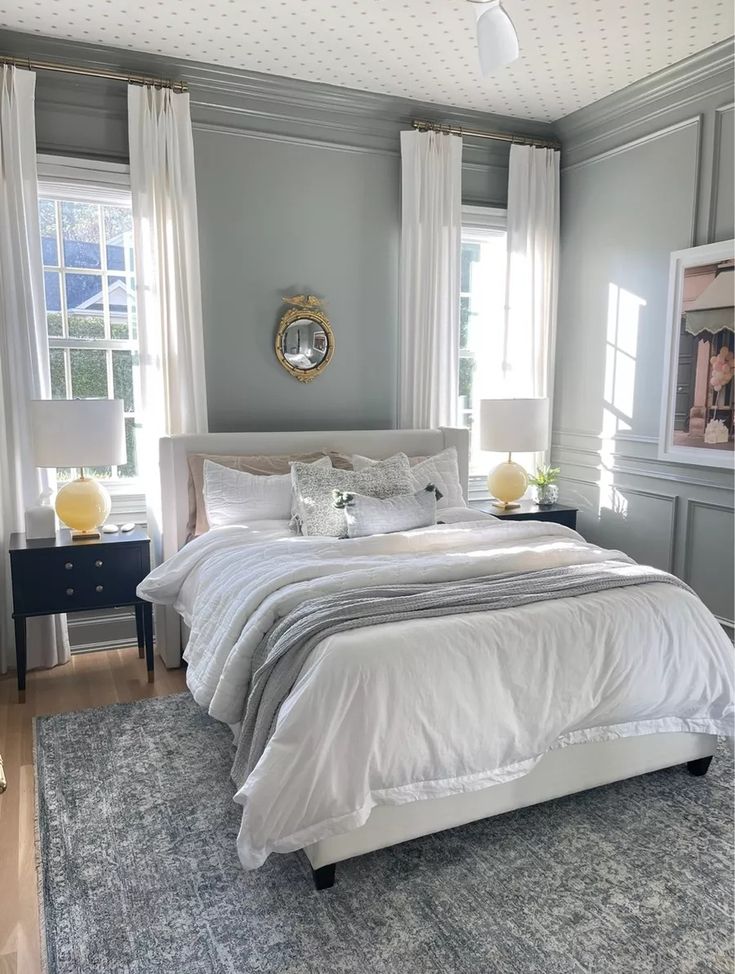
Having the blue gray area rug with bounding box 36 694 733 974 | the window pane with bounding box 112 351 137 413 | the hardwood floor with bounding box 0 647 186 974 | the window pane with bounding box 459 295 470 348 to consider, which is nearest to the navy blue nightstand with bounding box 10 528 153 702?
the hardwood floor with bounding box 0 647 186 974

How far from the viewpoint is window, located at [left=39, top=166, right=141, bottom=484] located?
13.0ft

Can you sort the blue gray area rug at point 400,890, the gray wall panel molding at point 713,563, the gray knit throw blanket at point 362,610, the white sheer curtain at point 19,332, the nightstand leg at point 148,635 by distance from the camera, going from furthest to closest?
the gray wall panel molding at point 713,563 < the nightstand leg at point 148,635 < the white sheer curtain at point 19,332 < the gray knit throw blanket at point 362,610 < the blue gray area rug at point 400,890

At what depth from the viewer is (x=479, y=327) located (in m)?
5.15

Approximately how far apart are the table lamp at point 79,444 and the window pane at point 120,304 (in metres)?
0.69

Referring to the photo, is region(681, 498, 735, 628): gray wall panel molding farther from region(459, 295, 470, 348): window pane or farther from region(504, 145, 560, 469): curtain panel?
region(459, 295, 470, 348): window pane

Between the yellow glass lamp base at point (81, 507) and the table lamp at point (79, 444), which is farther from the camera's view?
the yellow glass lamp base at point (81, 507)

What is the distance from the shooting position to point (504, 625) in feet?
7.70

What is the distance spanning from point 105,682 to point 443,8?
355 centimetres

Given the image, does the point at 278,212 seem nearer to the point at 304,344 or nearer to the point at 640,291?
the point at 304,344

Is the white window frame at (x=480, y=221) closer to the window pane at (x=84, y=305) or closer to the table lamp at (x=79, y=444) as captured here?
the window pane at (x=84, y=305)

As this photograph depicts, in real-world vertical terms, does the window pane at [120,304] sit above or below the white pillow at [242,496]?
→ above

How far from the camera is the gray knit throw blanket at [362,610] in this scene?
223 centimetres

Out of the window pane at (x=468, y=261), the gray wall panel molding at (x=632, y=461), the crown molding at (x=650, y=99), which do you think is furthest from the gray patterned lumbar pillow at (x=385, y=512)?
the crown molding at (x=650, y=99)

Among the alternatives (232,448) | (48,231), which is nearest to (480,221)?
(232,448)
